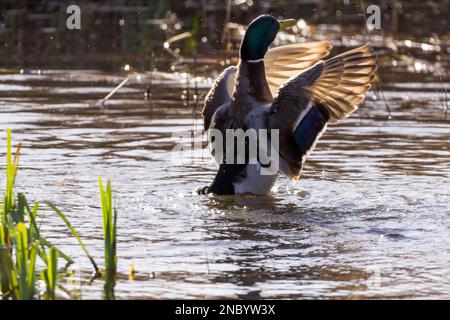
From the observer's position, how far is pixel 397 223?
5.67 meters

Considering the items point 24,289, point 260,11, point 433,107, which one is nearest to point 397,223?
point 24,289

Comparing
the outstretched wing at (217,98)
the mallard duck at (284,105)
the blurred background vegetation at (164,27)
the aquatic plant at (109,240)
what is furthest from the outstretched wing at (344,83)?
the blurred background vegetation at (164,27)

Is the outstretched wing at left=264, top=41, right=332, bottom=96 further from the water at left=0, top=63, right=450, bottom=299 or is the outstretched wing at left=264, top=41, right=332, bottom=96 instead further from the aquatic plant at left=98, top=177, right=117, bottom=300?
the aquatic plant at left=98, top=177, right=117, bottom=300

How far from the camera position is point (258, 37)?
6.62 metres

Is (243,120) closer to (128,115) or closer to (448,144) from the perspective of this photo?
(448,144)

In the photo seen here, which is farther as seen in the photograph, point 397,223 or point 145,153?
point 145,153

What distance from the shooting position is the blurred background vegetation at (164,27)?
12.3 m

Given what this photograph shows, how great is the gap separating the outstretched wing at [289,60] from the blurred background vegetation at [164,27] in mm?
3390

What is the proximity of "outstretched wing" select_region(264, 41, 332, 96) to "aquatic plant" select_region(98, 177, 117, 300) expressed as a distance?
332 centimetres

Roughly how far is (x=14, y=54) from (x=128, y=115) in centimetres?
362

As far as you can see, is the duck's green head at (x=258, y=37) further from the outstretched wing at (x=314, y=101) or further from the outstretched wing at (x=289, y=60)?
the outstretched wing at (x=289, y=60)

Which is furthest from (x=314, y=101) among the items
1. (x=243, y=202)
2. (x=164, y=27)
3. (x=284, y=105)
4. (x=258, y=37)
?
(x=164, y=27)

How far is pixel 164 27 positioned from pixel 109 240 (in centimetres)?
1024

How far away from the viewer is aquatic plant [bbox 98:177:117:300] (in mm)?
4203
